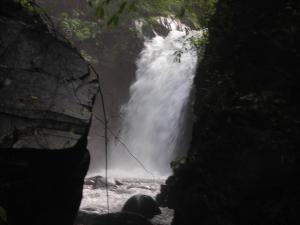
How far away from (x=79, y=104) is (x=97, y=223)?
14.9ft

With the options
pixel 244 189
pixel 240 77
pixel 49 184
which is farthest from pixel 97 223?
pixel 49 184

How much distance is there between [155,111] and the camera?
58.4 feet

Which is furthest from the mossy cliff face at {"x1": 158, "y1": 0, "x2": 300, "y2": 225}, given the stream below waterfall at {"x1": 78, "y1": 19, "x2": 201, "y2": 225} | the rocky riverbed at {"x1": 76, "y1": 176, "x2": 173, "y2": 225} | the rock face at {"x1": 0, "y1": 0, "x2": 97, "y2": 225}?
the stream below waterfall at {"x1": 78, "y1": 19, "x2": 201, "y2": 225}

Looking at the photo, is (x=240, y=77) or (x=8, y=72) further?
(x=240, y=77)

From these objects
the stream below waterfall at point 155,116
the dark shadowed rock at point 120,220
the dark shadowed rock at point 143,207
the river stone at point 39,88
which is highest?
the stream below waterfall at point 155,116

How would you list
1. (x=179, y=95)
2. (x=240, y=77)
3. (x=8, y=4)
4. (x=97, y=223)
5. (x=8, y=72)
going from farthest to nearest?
1. (x=179, y=95)
2. (x=97, y=223)
3. (x=240, y=77)
4. (x=8, y=4)
5. (x=8, y=72)

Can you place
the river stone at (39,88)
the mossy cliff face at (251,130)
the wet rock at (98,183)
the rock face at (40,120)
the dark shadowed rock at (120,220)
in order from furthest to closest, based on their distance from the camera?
the wet rock at (98,183), the dark shadowed rock at (120,220), the mossy cliff face at (251,130), the river stone at (39,88), the rock face at (40,120)

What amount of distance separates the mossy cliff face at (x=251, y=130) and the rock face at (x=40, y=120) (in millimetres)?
2332

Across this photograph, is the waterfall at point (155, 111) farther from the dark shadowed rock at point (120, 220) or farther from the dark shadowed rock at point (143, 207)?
the dark shadowed rock at point (120, 220)

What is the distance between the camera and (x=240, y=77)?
221 inches

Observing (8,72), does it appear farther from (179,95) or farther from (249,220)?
(179,95)

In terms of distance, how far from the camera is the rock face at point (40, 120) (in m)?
2.60

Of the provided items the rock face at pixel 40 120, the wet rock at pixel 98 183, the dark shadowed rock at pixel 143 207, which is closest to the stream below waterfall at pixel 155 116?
the wet rock at pixel 98 183

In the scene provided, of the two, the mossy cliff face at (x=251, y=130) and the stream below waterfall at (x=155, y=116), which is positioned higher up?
the stream below waterfall at (x=155, y=116)
